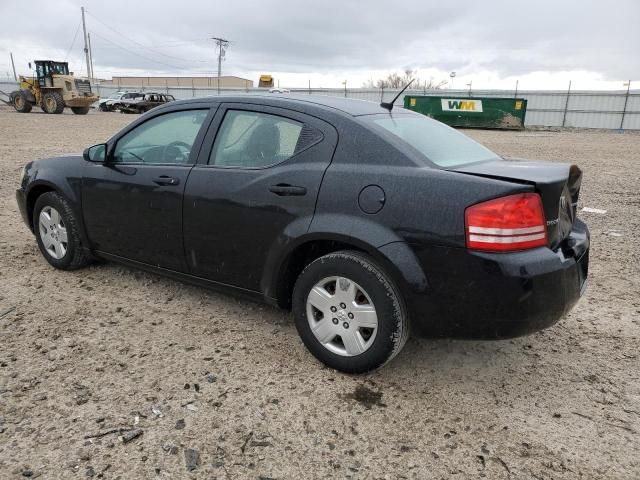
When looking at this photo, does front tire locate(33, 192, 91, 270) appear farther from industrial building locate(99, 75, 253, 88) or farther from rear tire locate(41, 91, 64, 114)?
industrial building locate(99, 75, 253, 88)

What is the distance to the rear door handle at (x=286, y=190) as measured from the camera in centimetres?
281

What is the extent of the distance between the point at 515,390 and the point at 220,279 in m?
1.88

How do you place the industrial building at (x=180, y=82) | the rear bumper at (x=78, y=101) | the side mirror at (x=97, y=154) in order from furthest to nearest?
1. the industrial building at (x=180, y=82)
2. the rear bumper at (x=78, y=101)
3. the side mirror at (x=97, y=154)

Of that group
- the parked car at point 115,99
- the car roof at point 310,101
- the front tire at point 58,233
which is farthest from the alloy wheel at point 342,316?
the parked car at point 115,99

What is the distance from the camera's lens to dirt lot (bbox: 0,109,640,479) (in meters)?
2.17

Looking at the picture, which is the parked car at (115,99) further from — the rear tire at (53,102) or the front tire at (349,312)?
the front tire at (349,312)

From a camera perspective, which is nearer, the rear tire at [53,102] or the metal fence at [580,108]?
the rear tire at [53,102]

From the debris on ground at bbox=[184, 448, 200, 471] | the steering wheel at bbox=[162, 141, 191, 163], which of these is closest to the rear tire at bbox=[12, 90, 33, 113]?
the steering wheel at bbox=[162, 141, 191, 163]

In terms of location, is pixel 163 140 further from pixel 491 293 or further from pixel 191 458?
pixel 491 293

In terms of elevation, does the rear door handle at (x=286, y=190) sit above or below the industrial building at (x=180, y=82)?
below

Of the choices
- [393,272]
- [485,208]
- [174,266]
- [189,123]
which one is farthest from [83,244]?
[485,208]

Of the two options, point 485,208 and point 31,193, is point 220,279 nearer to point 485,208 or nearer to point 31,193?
point 485,208

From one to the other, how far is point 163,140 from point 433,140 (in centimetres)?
190

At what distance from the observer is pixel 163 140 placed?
3.61 metres
